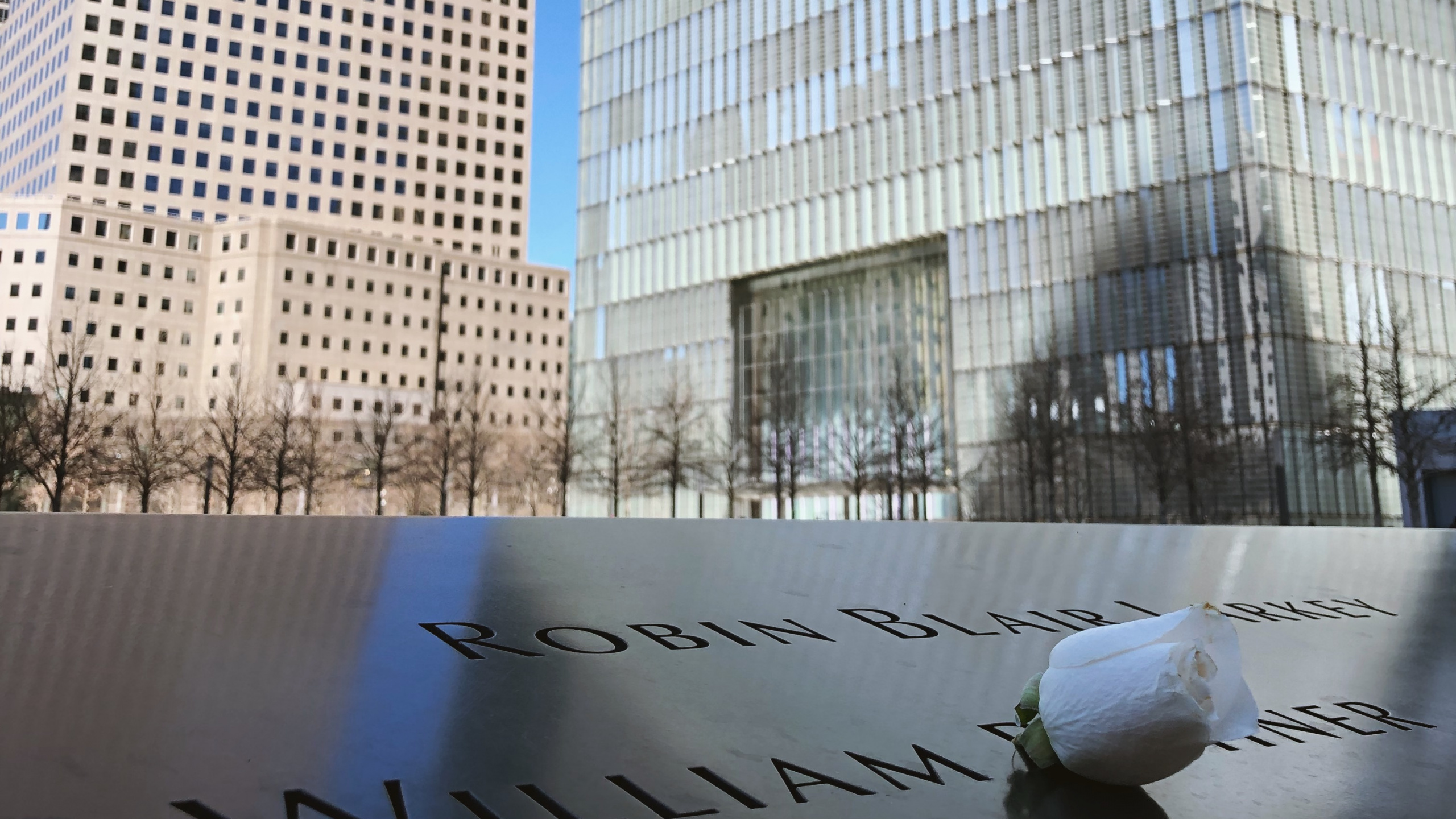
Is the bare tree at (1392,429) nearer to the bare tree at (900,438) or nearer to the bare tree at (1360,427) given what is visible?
the bare tree at (1360,427)

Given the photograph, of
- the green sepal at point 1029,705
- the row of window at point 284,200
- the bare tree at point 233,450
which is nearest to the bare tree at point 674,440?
the bare tree at point 233,450

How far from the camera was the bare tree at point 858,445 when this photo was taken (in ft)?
161

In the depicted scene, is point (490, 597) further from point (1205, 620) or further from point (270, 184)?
point (270, 184)

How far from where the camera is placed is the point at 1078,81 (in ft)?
180

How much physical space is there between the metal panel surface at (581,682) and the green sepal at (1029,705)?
0.10 meters

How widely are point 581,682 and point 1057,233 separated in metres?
56.5

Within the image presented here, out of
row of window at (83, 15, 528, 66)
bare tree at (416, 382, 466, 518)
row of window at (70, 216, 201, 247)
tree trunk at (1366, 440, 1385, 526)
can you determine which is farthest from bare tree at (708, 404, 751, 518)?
row of window at (83, 15, 528, 66)

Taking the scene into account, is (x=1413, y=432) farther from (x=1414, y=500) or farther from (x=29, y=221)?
(x=29, y=221)

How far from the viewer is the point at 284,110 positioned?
113m

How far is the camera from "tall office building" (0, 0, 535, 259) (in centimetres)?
10406

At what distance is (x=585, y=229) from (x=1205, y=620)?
79.3 meters

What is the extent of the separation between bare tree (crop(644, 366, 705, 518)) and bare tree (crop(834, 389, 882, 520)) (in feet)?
24.3

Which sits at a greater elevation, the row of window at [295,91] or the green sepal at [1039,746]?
the row of window at [295,91]

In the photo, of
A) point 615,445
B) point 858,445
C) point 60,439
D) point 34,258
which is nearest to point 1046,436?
point 858,445
